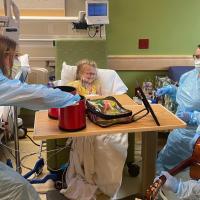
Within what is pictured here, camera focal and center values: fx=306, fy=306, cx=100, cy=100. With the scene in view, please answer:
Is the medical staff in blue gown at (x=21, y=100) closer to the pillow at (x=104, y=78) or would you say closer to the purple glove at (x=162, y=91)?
the purple glove at (x=162, y=91)

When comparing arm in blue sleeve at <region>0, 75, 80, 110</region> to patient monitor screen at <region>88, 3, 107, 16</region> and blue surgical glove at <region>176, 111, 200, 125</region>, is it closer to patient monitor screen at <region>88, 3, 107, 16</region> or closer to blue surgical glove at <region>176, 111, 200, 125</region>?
blue surgical glove at <region>176, 111, 200, 125</region>

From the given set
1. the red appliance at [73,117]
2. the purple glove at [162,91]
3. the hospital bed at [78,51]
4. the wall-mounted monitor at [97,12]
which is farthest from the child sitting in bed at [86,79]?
the red appliance at [73,117]

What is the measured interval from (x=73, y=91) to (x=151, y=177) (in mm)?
838

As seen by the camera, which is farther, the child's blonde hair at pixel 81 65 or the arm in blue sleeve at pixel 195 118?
the child's blonde hair at pixel 81 65

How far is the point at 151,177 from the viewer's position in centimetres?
202

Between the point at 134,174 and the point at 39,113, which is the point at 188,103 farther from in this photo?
the point at 39,113

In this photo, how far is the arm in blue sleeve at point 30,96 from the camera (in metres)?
1.37

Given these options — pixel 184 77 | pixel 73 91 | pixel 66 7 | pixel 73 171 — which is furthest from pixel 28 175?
pixel 66 7

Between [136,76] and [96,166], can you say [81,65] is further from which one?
[96,166]

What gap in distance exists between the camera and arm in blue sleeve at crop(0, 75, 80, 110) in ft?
4.50

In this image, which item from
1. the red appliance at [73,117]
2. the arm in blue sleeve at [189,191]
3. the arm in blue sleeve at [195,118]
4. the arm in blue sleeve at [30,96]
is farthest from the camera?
the arm in blue sleeve at [195,118]

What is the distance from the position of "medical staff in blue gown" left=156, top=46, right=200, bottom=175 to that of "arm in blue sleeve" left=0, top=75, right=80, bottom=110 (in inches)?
46.4

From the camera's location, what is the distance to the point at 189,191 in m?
1.63

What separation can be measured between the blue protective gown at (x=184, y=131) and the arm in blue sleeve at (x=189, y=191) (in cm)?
A: 75
